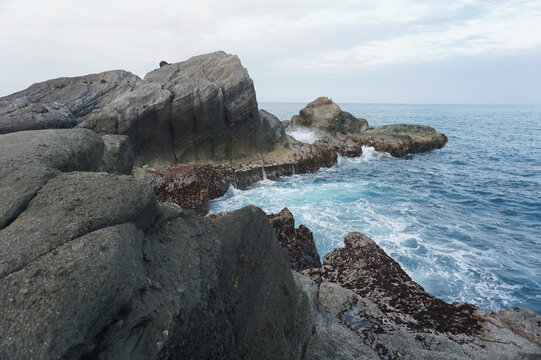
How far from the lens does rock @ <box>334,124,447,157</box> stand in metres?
36.4

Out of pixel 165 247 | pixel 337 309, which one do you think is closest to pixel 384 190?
pixel 337 309

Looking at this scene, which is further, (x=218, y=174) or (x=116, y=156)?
(x=218, y=174)

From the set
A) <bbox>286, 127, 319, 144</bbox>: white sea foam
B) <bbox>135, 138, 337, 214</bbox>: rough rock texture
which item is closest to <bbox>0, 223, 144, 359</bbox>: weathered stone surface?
<bbox>135, 138, 337, 214</bbox>: rough rock texture

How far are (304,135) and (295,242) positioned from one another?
2662cm

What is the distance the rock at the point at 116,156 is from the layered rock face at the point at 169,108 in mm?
11251

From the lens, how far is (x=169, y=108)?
21.3 metres

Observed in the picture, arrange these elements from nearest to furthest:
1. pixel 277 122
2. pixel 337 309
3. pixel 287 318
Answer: pixel 287 318, pixel 337 309, pixel 277 122

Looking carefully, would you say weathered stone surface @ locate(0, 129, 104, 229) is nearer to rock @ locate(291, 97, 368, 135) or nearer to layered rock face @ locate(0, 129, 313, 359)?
layered rock face @ locate(0, 129, 313, 359)

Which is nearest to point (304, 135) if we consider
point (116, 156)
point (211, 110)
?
point (211, 110)

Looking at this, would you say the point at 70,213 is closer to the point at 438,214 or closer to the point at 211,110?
the point at 211,110

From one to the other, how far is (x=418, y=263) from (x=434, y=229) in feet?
14.6

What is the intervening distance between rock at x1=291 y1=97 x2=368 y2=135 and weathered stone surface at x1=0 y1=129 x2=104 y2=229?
33.1 meters

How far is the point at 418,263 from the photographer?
13.8 meters

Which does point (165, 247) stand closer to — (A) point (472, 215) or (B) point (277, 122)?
(A) point (472, 215)
